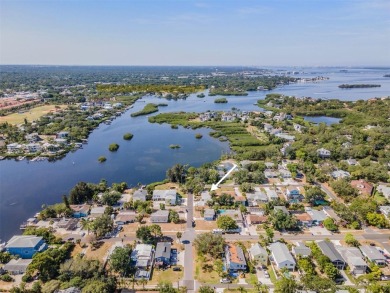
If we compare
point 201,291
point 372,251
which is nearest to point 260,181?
point 372,251

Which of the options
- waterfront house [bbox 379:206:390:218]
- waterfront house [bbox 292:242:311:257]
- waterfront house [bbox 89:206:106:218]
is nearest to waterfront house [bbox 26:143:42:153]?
waterfront house [bbox 89:206:106:218]

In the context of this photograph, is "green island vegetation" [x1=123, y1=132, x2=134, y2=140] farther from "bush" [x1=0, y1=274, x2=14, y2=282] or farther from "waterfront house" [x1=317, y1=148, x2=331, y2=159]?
"bush" [x1=0, y1=274, x2=14, y2=282]

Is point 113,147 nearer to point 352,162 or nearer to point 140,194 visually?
point 140,194

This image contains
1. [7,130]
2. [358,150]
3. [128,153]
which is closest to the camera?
[358,150]

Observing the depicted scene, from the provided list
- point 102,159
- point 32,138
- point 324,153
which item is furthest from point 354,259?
point 32,138

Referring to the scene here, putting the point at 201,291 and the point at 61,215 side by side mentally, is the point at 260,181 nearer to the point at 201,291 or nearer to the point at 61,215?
the point at 201,291

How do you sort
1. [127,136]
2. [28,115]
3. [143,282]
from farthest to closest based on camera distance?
[28,115] < [127,136] < [143,282]

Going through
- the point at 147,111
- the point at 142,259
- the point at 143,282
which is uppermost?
the point at 147,111
